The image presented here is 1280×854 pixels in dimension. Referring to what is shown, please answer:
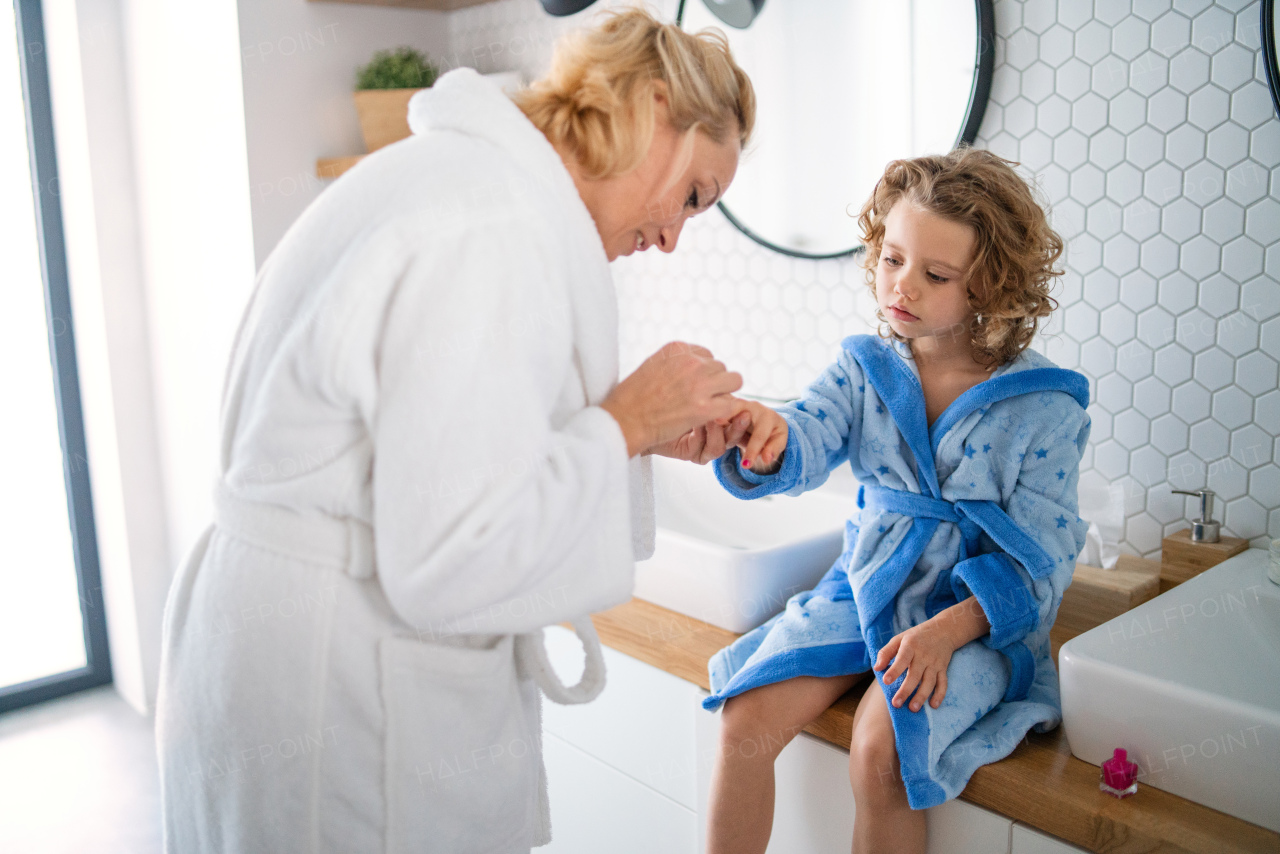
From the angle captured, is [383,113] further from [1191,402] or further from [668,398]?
[1191,402]

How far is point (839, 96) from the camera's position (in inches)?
66.4

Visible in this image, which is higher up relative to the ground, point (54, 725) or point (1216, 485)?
point (1216, 485)

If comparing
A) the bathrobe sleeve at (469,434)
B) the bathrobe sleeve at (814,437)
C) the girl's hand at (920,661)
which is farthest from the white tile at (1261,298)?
the bathrobe sleeve at (469,434)

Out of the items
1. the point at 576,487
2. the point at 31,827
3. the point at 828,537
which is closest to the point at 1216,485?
the point at 828,537

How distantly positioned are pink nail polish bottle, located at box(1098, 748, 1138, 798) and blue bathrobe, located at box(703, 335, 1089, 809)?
11 centimetres

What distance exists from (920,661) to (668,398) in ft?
1.53

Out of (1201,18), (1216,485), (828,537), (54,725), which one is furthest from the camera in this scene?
(54,725)

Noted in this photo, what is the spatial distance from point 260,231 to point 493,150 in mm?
1555

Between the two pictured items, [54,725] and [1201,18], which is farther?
[54,725]

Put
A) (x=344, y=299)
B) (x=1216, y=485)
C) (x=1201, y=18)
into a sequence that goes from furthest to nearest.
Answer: (x=1216, y=485), (x=1201, y=18), (x=344, y=299)

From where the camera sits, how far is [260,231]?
7.23 feet

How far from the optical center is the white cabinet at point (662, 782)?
1.12 m

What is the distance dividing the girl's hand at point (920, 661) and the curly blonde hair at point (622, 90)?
2.05 ft

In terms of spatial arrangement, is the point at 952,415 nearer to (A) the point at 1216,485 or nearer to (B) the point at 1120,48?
(A) the point at 1216,485
